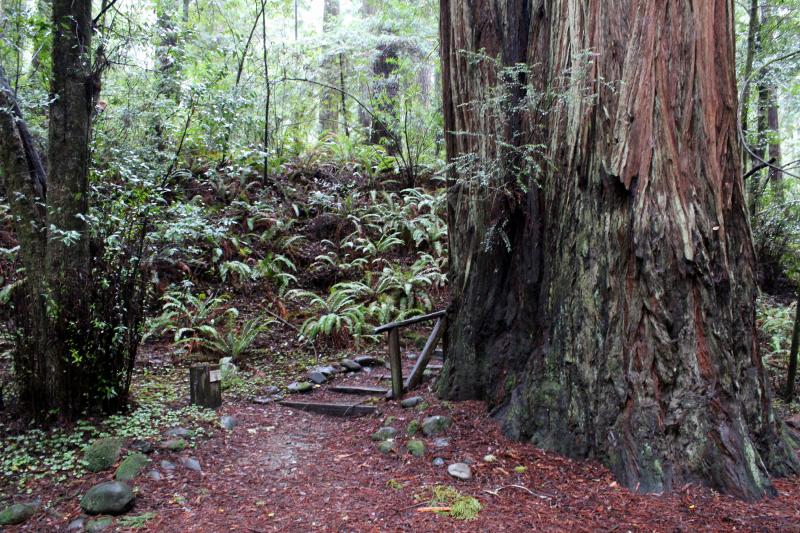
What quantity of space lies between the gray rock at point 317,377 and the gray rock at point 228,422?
5.85 feet

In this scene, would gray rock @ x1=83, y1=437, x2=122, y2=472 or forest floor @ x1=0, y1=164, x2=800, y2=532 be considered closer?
forest floor @ x1=0, y1=164, x2=800, y2=532

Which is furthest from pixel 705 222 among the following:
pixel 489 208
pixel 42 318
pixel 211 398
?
pixel 42 318

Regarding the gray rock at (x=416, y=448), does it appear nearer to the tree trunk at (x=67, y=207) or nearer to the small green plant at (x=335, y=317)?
the tree trunk at (x=67, y=207)

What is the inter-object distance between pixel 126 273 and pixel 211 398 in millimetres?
1689

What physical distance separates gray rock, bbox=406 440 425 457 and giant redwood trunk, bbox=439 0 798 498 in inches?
31.2

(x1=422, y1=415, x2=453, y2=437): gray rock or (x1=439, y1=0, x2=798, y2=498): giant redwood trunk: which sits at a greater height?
(x1=439, y1=0, x2=798, y2=498): giant redwood trunk

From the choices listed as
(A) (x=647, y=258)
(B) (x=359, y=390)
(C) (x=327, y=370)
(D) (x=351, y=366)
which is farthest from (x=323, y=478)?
(D) (x=351, y=366)

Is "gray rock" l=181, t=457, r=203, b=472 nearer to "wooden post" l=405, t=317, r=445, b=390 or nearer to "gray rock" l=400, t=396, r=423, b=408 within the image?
"gray rock" l=400, t=396, r=423, b=408

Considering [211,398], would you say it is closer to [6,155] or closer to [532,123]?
[6,155]

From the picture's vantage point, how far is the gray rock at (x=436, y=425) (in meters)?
4.94

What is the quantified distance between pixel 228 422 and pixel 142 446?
1063mm

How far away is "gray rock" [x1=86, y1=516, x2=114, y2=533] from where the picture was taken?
3.56 m

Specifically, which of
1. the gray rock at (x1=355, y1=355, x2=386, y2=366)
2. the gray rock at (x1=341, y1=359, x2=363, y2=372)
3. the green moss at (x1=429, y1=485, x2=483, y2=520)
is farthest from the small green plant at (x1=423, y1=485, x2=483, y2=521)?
the gray rock at (x1=355, y1=355, x2=386, y2=366)

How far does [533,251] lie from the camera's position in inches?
189
